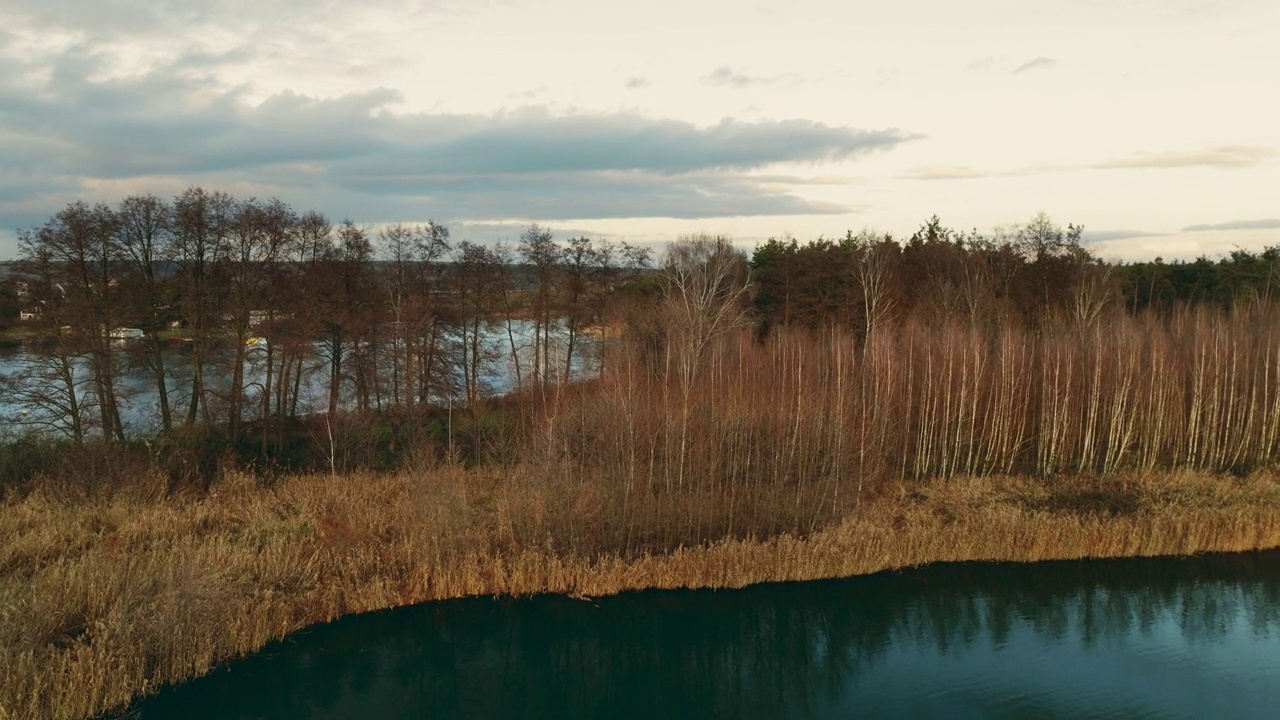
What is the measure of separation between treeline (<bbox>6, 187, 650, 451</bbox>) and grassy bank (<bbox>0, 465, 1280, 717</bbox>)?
566 cm

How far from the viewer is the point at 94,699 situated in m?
13.6

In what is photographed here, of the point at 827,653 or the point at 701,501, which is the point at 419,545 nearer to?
the point at 701,501

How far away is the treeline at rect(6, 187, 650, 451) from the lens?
1065 inches

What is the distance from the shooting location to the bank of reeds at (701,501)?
52.5 feet

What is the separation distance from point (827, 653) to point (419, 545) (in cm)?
941

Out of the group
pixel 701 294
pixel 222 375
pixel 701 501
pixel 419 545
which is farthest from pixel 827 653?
pixel 222 375

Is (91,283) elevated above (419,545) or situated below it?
above

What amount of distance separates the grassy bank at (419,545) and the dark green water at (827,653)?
1.66 ft

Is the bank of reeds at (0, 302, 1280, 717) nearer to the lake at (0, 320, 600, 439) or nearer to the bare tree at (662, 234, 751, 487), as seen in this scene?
the bare tree at (662, 234, 751, 487)

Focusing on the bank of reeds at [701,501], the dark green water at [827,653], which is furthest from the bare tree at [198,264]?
the dark green water at [827,653]

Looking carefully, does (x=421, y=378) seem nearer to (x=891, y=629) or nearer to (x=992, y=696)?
(x=891, y=629)

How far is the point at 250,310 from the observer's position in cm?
2989

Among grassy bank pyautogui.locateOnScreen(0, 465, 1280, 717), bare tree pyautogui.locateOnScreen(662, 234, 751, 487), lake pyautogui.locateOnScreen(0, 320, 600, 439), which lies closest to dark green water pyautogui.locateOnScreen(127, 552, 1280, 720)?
grassy bank pyautogui.locateOnScreen(0, 465, 1280, 717)

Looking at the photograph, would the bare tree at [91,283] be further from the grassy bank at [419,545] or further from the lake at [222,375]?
the grassy bank at [419,545]
